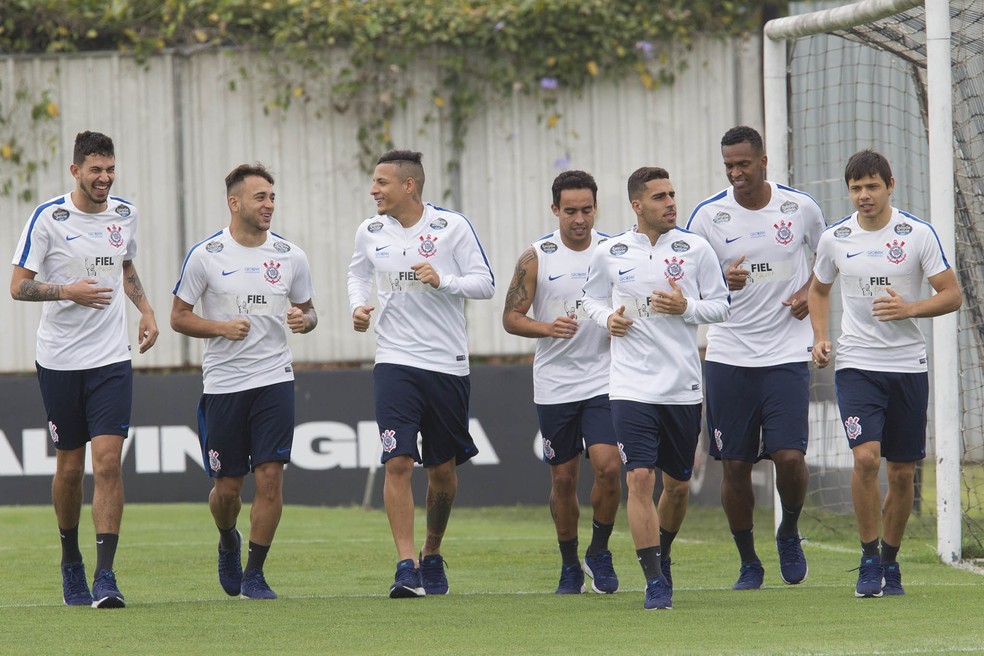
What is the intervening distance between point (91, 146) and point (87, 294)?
2.57 ft

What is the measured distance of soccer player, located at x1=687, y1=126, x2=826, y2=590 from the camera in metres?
8.23

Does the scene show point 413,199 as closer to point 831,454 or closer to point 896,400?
point 896,400

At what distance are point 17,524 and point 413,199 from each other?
6140mm

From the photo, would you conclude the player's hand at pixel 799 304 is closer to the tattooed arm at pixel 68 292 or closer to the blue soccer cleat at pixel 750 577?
the blue soccer cleat at pixel 750 577

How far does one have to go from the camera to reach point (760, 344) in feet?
27.2

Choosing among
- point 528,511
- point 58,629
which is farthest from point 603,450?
point 528,511

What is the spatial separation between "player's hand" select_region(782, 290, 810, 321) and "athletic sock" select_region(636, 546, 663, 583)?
1.80m

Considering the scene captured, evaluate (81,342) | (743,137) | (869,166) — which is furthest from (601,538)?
(81,342)

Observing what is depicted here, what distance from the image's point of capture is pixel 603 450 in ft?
26.8

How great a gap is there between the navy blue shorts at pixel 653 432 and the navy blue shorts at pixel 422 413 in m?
1.17

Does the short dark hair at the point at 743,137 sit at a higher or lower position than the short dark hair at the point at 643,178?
higher

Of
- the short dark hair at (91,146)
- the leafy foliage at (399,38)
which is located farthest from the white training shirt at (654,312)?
the leafy foliage at (399,38)

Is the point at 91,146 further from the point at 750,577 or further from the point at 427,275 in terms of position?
the point at 750,577

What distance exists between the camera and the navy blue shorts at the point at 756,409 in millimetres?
8227
